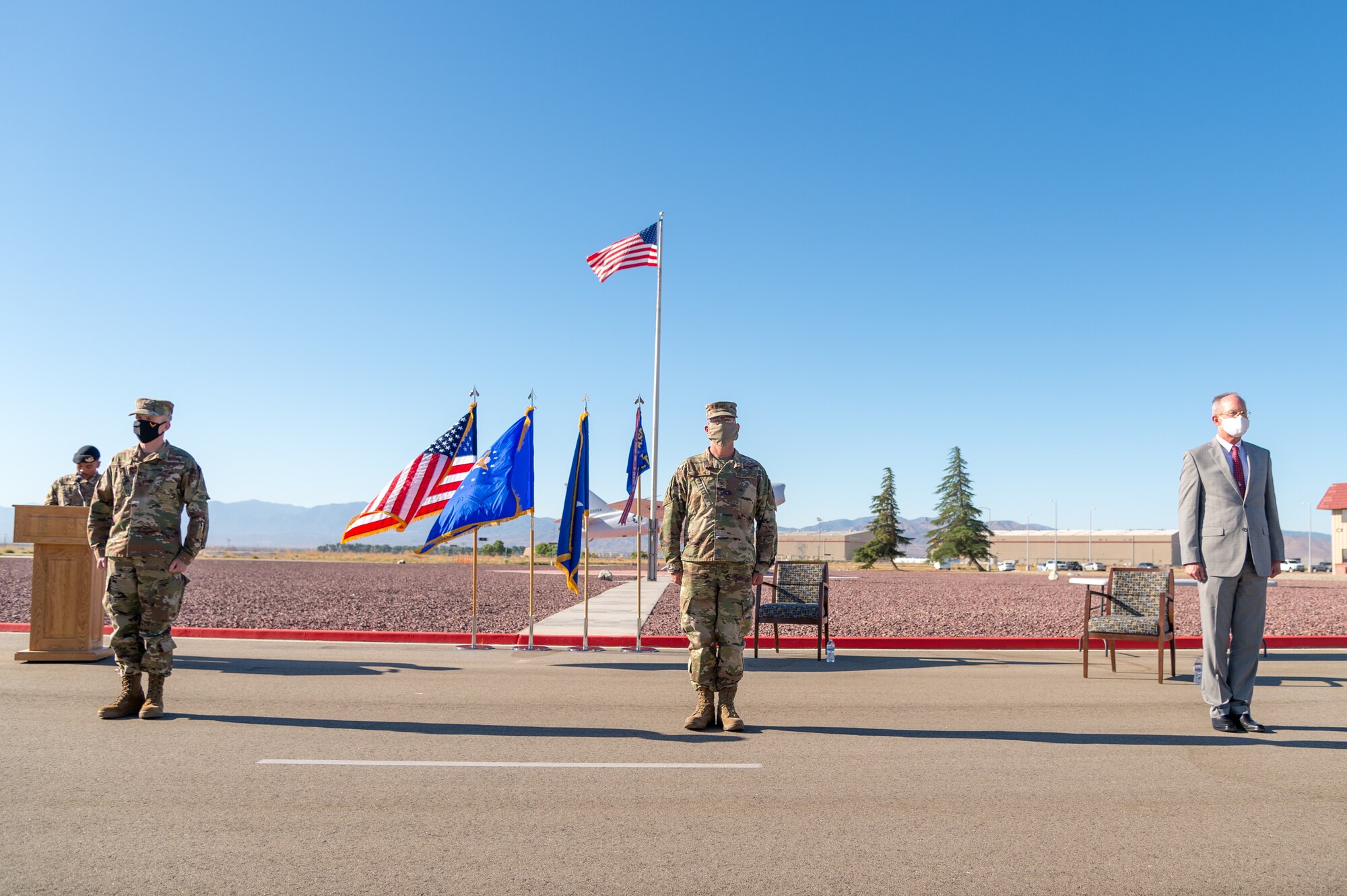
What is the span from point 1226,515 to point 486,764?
17.7ft

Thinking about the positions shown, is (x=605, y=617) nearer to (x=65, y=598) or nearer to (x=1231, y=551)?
(x=65, y=598)

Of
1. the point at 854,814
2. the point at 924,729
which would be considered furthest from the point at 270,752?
the point at 924,729

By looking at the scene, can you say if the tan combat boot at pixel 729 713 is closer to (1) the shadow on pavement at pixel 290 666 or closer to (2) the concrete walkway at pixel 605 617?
(1) the shadow on pavement at pixel 290 666

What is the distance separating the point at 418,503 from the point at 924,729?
6614 mm

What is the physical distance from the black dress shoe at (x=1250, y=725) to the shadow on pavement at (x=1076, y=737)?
6cm

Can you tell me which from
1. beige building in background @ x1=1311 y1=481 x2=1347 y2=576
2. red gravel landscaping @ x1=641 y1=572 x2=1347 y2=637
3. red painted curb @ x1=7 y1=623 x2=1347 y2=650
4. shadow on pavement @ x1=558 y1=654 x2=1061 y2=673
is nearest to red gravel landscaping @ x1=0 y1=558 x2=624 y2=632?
red painted curb @ x1=7 y1=623 x2=1347 y2=650

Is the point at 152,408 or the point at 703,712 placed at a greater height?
the point at 152,408

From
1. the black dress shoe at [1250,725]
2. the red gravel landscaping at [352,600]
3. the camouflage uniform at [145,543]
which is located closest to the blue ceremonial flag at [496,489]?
the red gravel landscaping at [352,600]

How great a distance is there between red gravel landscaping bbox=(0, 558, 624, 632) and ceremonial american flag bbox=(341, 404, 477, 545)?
311 cm

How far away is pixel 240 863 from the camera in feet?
12.0

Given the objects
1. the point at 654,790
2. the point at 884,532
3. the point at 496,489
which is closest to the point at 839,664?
the point at 496,489

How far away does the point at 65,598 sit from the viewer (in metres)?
8.96

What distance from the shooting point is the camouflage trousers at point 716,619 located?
20.9ft

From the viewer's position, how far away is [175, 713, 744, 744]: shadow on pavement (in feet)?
20.0
